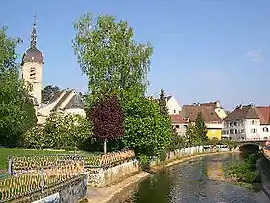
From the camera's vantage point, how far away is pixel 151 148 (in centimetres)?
4712

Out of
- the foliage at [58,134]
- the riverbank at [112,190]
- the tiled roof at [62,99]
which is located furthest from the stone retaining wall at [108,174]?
the tiled roof at [62,99]

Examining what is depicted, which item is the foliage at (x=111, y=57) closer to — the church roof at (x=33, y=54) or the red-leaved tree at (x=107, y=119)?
the red-leaved tree at (x=107, y=119)

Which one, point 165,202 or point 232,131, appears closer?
point 165,202

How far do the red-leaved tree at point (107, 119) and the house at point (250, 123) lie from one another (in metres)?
66.7

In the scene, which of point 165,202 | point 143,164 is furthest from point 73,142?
point 165,202

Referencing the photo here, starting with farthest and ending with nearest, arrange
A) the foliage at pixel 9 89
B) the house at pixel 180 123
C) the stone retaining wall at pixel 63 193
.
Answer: the house at pixel 180 123, the foliage at pixel 9 89, the stone retaining wall at pixel 63 193

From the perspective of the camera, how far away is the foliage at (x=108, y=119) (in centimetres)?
4344

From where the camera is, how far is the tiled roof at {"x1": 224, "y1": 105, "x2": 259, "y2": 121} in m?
106

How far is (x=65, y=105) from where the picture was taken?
70.7 metres

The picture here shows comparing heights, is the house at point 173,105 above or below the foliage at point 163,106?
above

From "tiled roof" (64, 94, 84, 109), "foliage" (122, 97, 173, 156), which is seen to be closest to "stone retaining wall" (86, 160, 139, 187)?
"foliage" (122, 97, 173, 156)

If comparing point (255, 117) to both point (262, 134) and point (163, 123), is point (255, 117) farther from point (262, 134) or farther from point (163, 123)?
point (163, 123)

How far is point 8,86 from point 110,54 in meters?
13.3

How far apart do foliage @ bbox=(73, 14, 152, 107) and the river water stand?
10960mm
